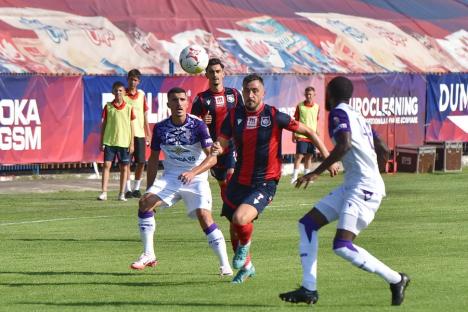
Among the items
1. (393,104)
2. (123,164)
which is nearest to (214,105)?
(123,164)

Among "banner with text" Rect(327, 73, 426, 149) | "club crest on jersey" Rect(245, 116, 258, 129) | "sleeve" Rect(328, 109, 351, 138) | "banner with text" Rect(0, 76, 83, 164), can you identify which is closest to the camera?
"sleeve" Rect(328, 109, 351, 138)

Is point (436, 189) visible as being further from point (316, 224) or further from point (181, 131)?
point (316, 224)

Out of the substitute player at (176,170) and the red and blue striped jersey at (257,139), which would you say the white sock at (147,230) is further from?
the red and blue striped jersey at (257,139)

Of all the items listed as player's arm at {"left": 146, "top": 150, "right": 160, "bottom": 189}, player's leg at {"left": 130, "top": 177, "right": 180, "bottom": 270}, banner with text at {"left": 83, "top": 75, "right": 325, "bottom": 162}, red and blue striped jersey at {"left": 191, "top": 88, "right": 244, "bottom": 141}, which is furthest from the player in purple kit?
banner with text at {"left": 83, "top": 75, "right": 325, "bottom": 162}

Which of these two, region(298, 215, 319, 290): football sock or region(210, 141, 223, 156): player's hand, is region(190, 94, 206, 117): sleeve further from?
region(298, 215, 319, 290): football sock

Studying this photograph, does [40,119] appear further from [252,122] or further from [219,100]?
[252,122]

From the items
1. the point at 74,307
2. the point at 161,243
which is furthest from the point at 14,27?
the point at 74,307

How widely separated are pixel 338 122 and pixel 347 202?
27.1 inches

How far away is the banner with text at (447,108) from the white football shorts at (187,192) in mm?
21339

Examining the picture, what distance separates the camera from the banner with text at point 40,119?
26500 mm

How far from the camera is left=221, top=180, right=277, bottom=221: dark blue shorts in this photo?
13.1 meters

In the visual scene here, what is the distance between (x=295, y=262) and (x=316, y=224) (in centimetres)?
341

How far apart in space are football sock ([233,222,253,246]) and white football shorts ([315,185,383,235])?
5.99ft

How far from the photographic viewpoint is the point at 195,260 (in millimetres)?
15070
